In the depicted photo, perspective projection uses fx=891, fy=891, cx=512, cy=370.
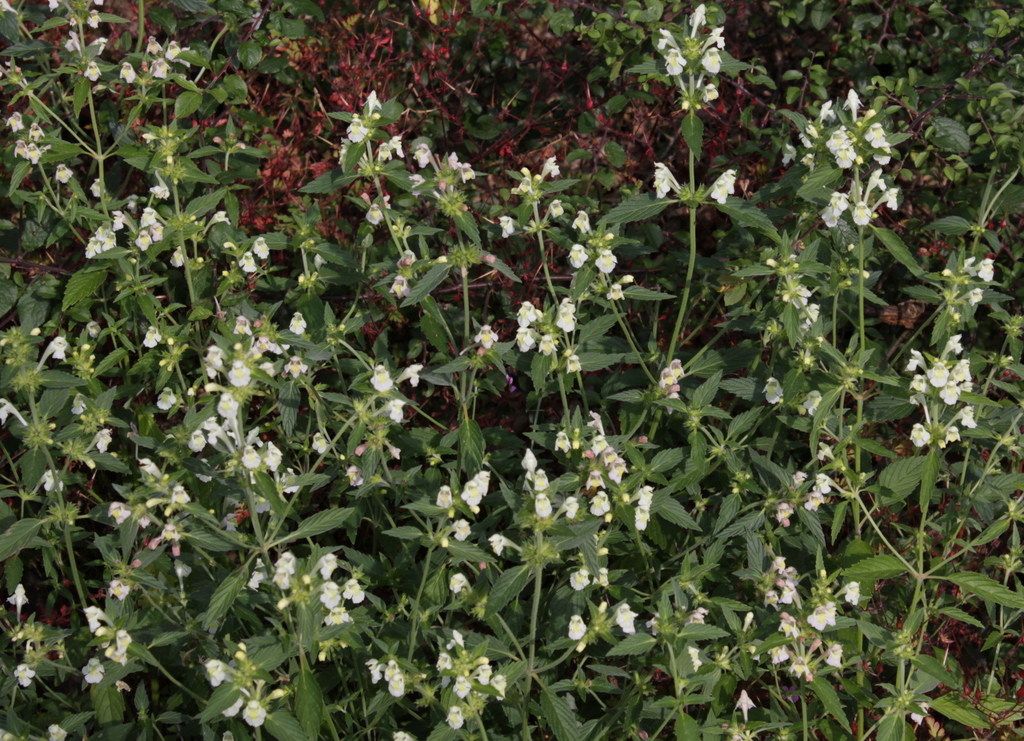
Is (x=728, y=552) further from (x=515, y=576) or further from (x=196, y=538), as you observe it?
(x=196, y=538)

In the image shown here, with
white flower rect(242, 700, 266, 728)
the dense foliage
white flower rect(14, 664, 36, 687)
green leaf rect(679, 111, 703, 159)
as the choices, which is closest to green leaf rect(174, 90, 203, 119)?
the dense foliage

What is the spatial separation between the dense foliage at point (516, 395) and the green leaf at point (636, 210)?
0.04ft

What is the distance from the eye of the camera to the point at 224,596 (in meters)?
2.53

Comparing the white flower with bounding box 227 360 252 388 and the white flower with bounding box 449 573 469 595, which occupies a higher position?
the white flower with bounding box 227 360 252 388

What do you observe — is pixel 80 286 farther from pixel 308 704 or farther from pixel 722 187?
pixel 722 187

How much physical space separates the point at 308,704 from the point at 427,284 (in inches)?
51.1

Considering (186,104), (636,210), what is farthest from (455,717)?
(186,104)

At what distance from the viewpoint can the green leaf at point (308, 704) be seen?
99.4 inches

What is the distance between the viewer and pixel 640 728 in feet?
9.74

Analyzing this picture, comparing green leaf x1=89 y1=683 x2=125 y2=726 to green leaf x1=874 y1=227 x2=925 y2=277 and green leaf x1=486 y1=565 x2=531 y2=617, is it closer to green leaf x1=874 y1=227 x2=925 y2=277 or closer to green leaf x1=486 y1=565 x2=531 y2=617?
green leaf x1=486 y1=565 x2=531 y2=617

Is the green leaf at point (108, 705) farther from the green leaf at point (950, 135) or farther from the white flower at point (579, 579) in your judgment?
the green leaf at point (950, 135)

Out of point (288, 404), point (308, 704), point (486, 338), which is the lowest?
point (308, 704)

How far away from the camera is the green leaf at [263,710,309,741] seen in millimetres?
2449

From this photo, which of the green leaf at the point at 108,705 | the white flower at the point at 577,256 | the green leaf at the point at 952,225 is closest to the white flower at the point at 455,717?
the green leaf at the point at 108,705
